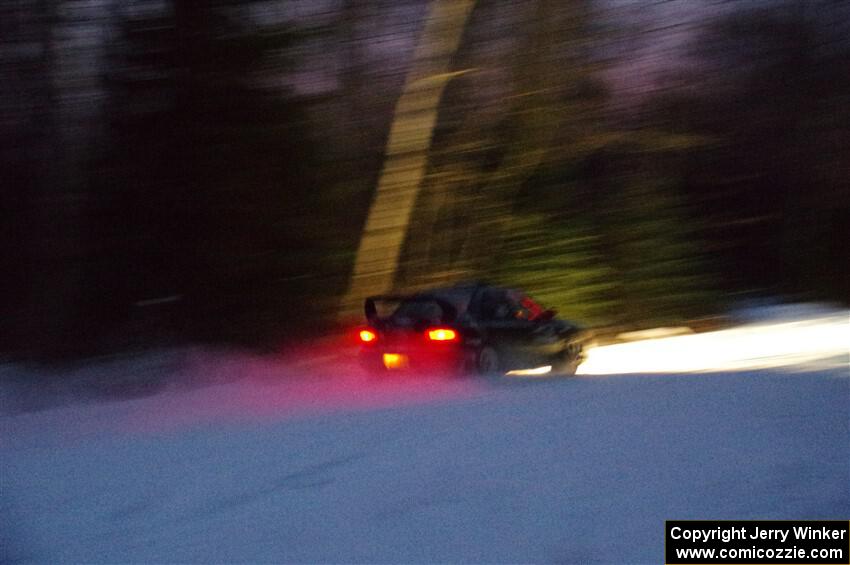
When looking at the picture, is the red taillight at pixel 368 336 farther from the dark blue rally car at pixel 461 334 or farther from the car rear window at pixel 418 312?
the car rear window at pixel 418 312

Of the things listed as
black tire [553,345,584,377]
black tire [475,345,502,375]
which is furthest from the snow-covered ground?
black tire [553,345,584,377]

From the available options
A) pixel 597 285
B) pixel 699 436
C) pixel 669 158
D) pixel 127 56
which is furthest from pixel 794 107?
pixel 699 436

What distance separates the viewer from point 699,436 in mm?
7891

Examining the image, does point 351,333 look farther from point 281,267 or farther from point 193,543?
point 193,543

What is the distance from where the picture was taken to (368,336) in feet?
41.7

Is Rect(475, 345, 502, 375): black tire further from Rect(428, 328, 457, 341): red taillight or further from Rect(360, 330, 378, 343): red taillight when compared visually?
Rect(360, 330, 378, 343): red taillight

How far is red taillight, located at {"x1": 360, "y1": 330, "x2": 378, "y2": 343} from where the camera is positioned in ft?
41.5

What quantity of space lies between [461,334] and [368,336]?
3.78 feet

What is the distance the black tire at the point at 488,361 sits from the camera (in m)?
12.5

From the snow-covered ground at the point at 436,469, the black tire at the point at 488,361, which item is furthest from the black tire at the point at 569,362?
the snow-covered ground at the point at 436,469

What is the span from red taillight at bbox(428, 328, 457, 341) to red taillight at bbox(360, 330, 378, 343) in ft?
2.37

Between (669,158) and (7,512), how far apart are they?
56.7ft

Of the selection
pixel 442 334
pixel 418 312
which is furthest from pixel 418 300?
pixel 442 334

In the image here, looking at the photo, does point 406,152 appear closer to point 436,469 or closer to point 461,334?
point 461,334
